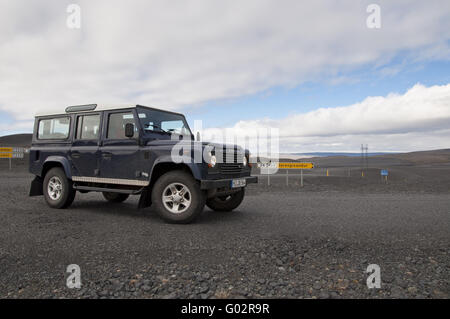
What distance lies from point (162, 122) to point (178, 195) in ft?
6.51

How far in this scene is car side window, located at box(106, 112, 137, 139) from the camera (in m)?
6.38

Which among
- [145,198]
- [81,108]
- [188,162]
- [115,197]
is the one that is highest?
[81,108]

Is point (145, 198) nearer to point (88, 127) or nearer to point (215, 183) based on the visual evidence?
point (215, 183)

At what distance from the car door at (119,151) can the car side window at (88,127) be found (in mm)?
282

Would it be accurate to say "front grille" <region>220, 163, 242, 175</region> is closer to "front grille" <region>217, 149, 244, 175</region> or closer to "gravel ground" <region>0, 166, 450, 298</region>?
"front grille" <region>217, 149, 244, 175</region>

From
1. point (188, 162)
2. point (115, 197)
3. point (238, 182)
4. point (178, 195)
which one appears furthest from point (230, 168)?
point (115, 197)

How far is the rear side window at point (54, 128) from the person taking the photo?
7250 millimetres

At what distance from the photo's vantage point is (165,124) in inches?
270

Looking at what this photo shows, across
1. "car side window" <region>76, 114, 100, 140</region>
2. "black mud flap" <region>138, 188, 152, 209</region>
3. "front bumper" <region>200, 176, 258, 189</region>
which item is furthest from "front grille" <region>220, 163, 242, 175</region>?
"car side window" <region>76, 114, 100, 140</region>

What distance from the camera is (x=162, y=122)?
22.3 feet

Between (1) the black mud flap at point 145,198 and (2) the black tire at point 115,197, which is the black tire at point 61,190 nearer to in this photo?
(2) the black tire at point 115,197

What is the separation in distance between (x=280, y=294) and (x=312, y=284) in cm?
42
